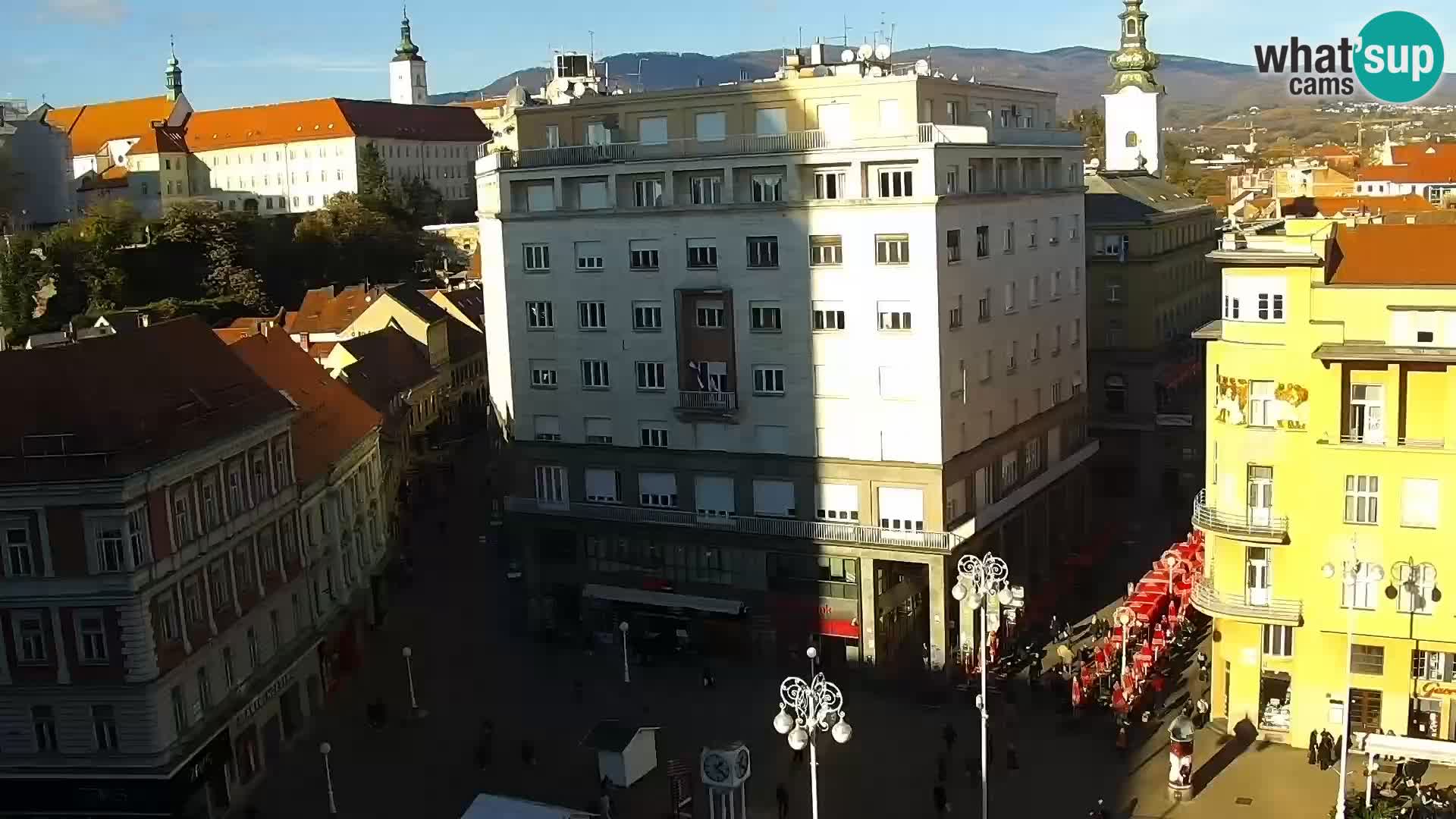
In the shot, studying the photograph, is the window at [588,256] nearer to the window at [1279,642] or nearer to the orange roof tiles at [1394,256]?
the orange roof tiles at [1394,256]

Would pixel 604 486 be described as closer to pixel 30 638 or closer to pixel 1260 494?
pixel 30 638

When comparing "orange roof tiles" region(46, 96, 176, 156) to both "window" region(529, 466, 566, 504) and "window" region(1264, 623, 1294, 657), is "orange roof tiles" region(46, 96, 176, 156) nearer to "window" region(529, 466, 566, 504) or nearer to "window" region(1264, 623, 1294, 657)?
"window" region(529, 466, 566, 504)

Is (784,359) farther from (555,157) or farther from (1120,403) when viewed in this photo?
(1120,403)

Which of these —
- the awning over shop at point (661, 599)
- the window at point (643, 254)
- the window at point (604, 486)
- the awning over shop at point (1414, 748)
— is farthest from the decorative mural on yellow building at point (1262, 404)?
the window at point (604, 486)

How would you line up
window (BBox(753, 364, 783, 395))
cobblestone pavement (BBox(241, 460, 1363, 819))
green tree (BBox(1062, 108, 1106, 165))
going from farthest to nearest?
green tree (BBox(1062, 108, 1106, 165)) < window (BBox(753, 364, 783, 395)) < cobblestone pavement (BBox(241, 460, 1363, 819))

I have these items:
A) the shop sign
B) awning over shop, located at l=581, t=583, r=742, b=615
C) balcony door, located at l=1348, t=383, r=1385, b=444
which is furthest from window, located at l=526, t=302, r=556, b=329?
Result: balcony door, located at l=1348, t=383, r=1385, b=444
